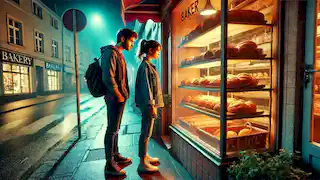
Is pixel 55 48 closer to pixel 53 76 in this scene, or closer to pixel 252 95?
pixel 53 76

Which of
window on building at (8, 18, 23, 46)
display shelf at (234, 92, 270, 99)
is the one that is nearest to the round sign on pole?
display shelf at (234, 92, 270, 99)

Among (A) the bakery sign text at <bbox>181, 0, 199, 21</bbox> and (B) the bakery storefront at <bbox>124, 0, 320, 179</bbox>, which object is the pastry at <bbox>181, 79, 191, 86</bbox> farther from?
(A) the bakery sign text at <bbox>181, 0, 199, 21</bbox>

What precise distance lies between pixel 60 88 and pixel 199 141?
2637cm

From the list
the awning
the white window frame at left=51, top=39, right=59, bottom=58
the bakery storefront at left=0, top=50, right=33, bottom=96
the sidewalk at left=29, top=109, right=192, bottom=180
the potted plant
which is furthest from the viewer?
the white window frame at left=51, top=39, right=59, bottom=58

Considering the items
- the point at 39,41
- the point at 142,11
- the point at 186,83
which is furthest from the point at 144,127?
the point at 39,41

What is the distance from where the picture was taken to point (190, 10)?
13.2 ft

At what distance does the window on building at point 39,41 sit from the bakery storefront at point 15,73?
2.47 metres

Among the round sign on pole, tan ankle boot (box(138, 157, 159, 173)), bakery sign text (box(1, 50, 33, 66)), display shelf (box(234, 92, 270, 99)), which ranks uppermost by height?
bakery sign text (box(1, 50, 33, 66))

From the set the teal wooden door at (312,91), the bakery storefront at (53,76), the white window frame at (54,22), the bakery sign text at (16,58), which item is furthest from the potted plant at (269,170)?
the white window frame at (54,22)

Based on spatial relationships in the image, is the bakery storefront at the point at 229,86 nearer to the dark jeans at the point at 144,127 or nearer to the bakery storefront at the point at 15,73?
the dark jeans at the point at 144,127

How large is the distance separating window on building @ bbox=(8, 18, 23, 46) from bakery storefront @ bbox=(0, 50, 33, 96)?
114 centimetres

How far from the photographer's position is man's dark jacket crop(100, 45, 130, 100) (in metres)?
2.85

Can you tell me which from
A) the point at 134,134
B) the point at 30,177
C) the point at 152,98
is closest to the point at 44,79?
the point at 134,134

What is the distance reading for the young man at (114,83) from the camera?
287 centimetres
